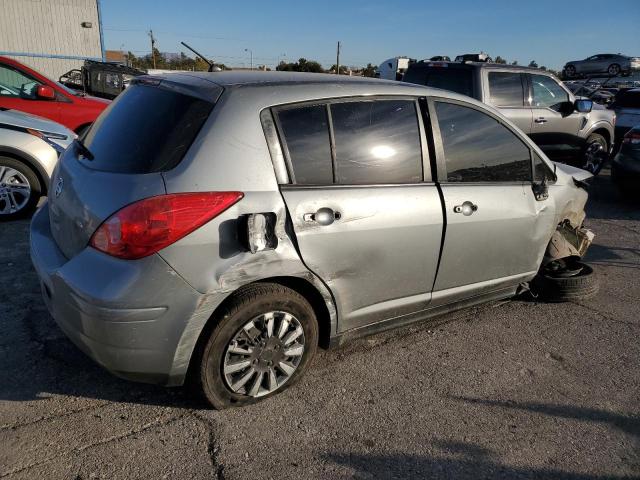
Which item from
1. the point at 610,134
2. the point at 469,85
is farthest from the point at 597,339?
the point at 610,134

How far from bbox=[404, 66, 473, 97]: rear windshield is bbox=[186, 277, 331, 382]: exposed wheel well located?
18.0 ft

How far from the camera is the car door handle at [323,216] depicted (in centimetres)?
264

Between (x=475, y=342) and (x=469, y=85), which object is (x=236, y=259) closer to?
(x=475, y=342)

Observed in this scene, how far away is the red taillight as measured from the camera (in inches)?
89.4

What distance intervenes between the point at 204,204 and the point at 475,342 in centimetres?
228

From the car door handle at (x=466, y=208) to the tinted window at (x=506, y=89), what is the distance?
4807mm

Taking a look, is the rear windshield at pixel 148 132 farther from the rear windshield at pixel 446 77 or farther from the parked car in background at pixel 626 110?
the parked car in background at pixel 626 110

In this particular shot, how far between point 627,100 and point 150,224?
12305mm

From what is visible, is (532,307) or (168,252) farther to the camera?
(532,307)

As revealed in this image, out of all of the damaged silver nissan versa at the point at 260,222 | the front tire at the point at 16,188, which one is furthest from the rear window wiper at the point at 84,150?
the front tire at the point at 16,188

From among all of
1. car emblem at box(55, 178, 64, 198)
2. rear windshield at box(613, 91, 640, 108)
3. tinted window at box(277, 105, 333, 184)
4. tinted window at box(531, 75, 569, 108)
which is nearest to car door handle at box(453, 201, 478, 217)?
tinted window at box(277, 105, 333, 184)

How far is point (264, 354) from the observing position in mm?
2703

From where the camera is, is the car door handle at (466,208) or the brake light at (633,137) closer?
the car door handle at (466,208)

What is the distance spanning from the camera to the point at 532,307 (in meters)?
4.28
